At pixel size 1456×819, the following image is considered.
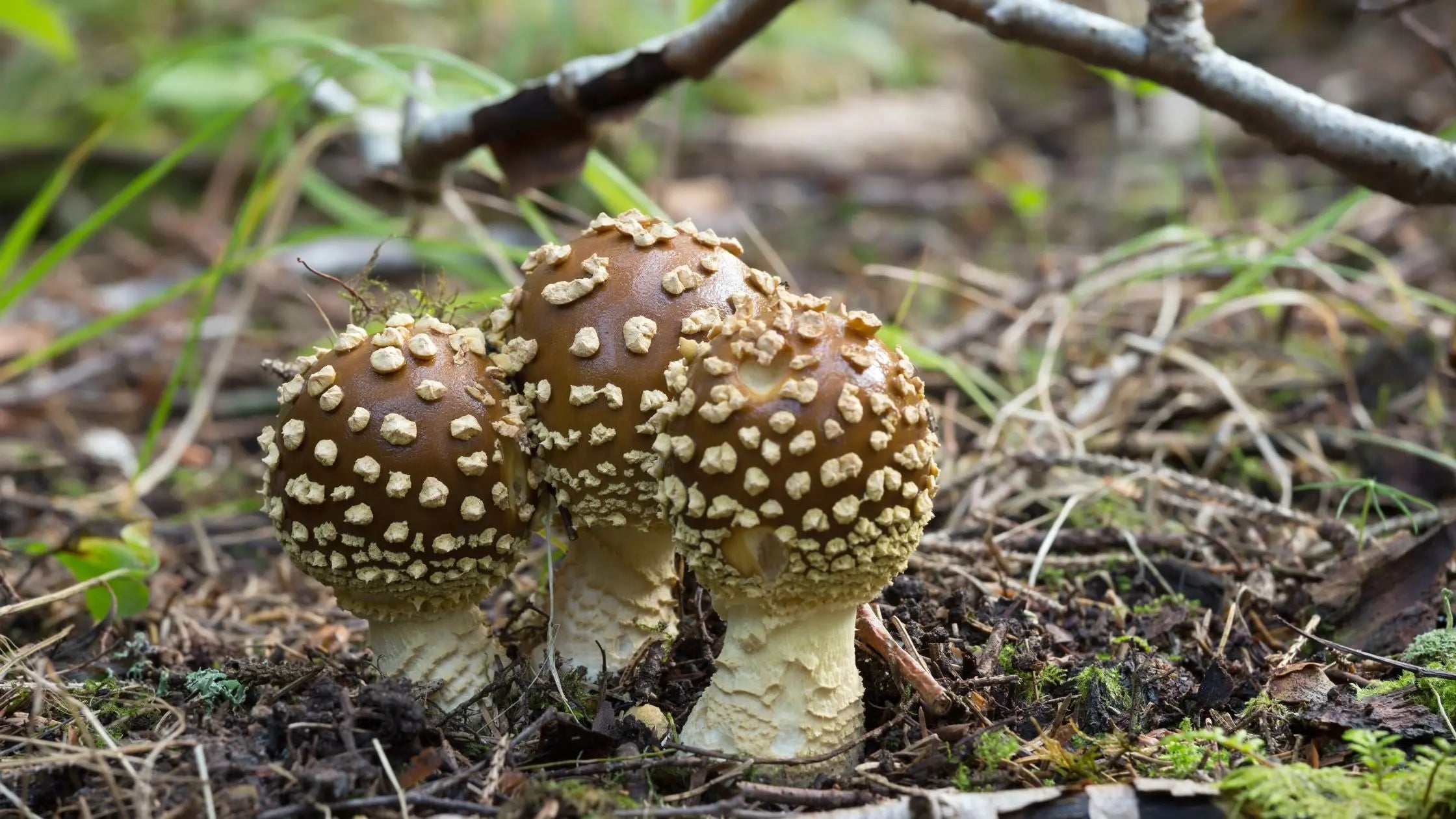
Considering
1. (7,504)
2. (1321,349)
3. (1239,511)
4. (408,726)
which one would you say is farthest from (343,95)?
(1321,349)

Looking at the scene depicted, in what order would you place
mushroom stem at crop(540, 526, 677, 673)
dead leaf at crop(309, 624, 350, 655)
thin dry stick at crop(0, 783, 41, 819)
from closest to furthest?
thin dry stick at crop(0, 783, 41, 819)
mushroom stem at crop(540, 526, 677, 673)
dead leaf at crop(309, 624, 350, 655)

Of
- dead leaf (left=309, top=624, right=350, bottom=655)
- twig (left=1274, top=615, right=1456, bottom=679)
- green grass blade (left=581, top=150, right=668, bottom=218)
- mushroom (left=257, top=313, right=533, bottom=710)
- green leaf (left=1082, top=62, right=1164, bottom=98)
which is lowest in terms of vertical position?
dead leaf (left=309, top=624, right=350, bottom=655)

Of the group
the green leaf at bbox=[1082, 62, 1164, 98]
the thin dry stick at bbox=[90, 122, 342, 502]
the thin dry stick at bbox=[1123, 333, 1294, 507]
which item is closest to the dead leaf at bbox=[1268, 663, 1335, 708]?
the thin dry stick at bbox=[1123, 333, 1294, 507]

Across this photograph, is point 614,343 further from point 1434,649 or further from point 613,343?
point 1434,649

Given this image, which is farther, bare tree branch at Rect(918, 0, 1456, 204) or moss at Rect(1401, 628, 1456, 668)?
bare tree branch at Rect(918, 0, 1456, 204)

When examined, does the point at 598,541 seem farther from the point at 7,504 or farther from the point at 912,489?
the point at 7,504

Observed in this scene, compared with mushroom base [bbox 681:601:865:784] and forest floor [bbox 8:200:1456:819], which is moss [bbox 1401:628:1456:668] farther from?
mushroom base [bbox 681:601:865:784]
